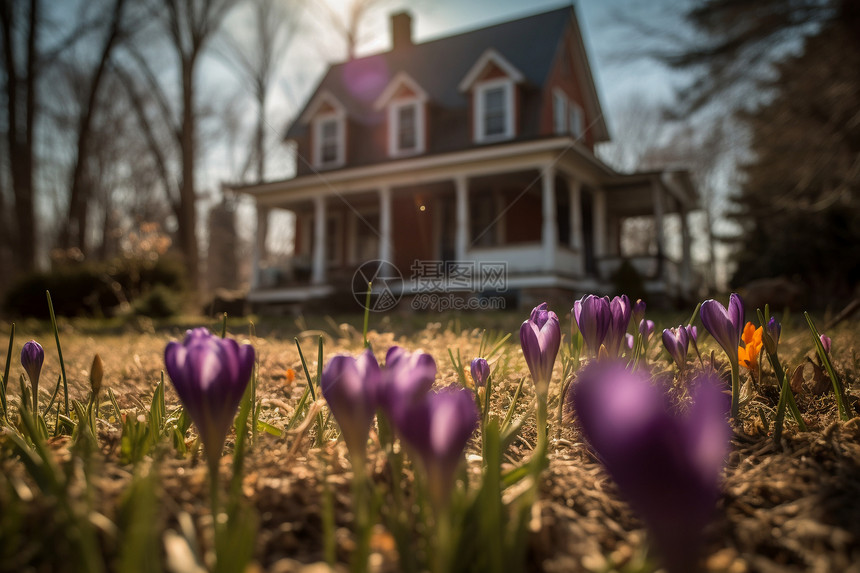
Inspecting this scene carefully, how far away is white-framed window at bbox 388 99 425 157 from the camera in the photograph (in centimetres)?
1469

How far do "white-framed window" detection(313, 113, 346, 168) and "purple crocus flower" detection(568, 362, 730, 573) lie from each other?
51.8ft

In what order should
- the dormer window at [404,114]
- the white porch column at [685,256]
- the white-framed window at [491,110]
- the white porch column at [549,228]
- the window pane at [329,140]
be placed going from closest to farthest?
the white porch column at [549,228] < the white-framed window at [491,110] < the dormer window at [404,114] < the white porch column at [685,256] < the window pane at [329,140]

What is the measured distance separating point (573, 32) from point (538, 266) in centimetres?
760

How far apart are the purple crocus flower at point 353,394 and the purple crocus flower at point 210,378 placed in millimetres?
139

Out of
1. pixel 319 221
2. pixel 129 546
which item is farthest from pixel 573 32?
pixel 129 546

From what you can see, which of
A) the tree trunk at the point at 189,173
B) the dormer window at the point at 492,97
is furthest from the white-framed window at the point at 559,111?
the tree trunk at the point at 189,173

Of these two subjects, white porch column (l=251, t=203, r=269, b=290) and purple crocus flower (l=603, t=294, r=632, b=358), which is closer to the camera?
purple crocus flower (l=603, t=294, r=632, b=358)

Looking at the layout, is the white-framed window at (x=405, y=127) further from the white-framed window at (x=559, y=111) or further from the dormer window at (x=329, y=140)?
the white-framed window at (x=559, y=111)

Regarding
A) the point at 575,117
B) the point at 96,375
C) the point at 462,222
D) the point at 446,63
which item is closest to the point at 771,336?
the point at 96,375

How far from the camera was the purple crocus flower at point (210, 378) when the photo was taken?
0.85 meters

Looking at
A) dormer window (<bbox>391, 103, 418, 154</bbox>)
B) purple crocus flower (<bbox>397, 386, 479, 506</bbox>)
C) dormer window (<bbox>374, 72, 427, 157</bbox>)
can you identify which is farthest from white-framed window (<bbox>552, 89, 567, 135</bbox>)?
purple crocus flower (<bbox>397, 386, 479, 506</bbox>)

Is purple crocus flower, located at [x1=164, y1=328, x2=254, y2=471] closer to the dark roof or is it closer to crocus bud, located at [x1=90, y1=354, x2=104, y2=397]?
crocus bud, located at [x1=90, y1=354, x2=104, y2=397]

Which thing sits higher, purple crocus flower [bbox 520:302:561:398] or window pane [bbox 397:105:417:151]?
window pane [bbox 397:105:417:151]

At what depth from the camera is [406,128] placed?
15102 mm
